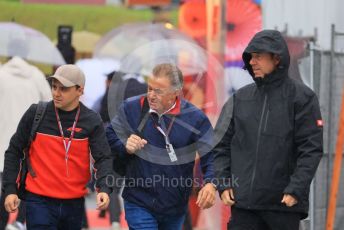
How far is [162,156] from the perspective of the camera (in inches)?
245

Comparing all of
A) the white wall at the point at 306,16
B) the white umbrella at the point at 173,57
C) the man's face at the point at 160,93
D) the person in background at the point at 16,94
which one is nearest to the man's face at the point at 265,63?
the man's face at the point at 160,93

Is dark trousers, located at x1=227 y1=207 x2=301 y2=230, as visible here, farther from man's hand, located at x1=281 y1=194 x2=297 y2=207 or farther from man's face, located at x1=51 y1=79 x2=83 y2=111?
man's face, located at x1=51 y1=79 x2=83 y2=111

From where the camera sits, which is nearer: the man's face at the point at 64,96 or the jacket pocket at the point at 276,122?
the jacket pocket at the point at 276,122

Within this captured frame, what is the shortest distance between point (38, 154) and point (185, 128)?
3.56 ft

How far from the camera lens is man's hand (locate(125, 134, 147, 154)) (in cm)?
609

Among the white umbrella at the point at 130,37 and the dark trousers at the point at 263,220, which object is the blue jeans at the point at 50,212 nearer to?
the dark trousers at the point at 263,220

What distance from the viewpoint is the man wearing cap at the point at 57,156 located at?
606 cm

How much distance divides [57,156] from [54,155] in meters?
0.02

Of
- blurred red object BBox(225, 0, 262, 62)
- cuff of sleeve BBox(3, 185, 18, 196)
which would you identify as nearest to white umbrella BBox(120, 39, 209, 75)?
blurred red object BBox(225, 0, 262, 62)

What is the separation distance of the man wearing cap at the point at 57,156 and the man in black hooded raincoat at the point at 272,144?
3.28 ft

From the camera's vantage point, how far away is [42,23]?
2191 cm

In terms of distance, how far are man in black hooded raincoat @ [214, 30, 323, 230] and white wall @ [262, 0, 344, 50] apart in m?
2.64

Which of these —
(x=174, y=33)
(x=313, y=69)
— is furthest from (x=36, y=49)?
(x=313, y=69)

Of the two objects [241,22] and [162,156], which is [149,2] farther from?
[162,156]
